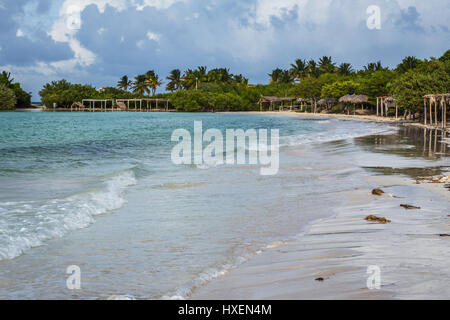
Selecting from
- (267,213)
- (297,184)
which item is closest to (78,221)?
(267,213)

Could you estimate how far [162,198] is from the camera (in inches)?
350

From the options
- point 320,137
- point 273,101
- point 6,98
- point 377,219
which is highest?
point 6,98

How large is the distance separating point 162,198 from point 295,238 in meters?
3.73

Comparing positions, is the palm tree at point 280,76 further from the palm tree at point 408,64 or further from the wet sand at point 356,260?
the wet sand at point 356,260

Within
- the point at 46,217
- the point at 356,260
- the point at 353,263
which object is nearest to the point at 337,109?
the point at 46,217

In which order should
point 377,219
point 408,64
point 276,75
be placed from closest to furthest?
point 377,219, point 408,64, point 276,75

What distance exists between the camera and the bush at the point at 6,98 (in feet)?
323

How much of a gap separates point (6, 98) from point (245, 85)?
183 ft

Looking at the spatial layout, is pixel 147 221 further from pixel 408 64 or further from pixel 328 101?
pixel 328 101

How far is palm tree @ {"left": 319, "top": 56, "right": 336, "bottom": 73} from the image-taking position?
320ft

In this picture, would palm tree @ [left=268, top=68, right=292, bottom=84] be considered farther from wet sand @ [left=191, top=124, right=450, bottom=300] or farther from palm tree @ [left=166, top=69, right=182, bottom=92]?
wet sand @ [left=191, top=124, right=450, bottom=300]

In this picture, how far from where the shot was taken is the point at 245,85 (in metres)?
116

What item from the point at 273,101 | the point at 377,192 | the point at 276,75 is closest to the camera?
the point at 377,192

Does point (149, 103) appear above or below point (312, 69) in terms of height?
below
